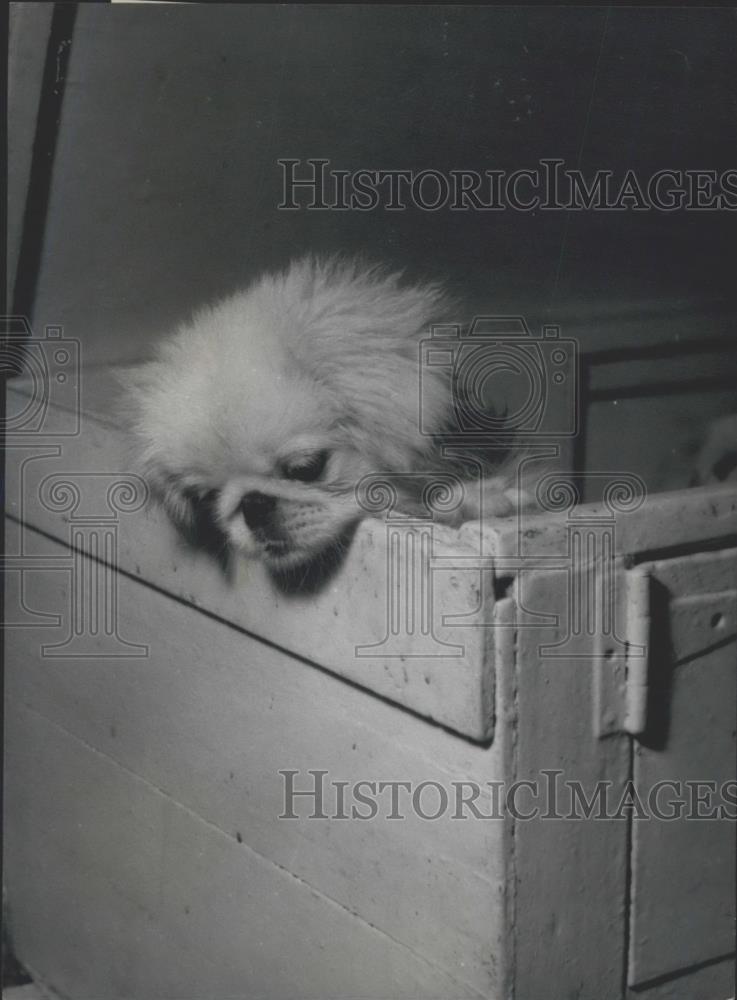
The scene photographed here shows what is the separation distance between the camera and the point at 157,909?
1.78 metres

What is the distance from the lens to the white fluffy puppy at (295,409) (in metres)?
1.37

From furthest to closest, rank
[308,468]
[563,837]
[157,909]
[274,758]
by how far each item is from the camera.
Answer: [157,909] < [274,758] < [308,468] < [563,837]

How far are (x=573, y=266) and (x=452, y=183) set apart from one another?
0.23 metres

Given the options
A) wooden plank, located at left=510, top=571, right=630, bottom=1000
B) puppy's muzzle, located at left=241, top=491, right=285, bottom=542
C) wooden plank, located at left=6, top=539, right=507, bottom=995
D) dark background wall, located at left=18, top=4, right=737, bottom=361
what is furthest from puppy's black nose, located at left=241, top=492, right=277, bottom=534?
dark background wall, located at left=18, top=4, right=737, bottom=361

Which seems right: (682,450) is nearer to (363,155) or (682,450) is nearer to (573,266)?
(573,266)

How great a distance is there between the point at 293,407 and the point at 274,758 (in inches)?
16.8

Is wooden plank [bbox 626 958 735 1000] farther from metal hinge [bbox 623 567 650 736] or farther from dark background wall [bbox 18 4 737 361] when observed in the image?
dark background wall [bbox 18 4 737 361]

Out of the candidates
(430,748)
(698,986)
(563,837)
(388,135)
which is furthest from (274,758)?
(388,135)

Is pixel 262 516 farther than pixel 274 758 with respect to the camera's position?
No

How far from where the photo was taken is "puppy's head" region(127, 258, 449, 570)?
137 centimetres

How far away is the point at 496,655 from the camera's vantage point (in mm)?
1158

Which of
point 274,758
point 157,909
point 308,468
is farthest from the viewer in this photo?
point 157,909

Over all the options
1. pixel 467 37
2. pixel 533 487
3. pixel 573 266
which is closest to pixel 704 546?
pixel 533 487

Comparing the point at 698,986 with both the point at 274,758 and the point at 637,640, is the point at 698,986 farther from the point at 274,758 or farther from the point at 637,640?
the point at 274,758
